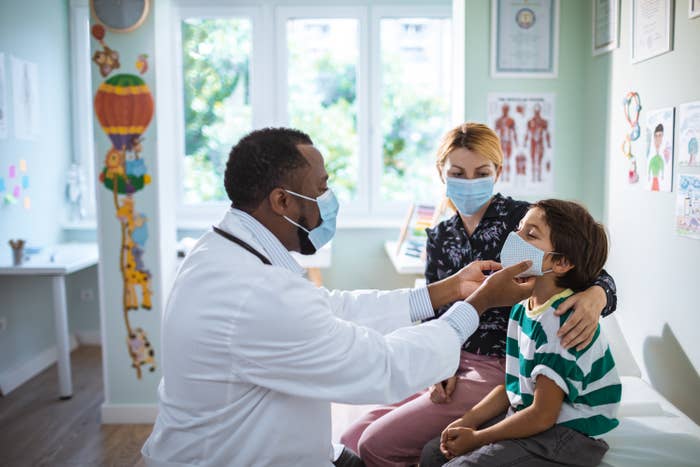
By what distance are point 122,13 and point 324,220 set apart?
192 centimetres

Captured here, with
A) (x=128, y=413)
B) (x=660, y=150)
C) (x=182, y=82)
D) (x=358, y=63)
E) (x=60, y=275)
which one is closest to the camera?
(x=660, y=150)

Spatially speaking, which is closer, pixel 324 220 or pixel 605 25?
pixel 324 220

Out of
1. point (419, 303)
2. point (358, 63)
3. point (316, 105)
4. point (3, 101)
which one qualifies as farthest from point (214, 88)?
point (419, 303)

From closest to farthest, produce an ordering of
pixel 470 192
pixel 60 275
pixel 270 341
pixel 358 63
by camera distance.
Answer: pixel 270 341
pixel 470 192
pixel 60 275
pixel 358 63

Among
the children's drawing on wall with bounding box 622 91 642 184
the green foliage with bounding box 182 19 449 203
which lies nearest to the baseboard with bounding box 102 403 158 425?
the green foliage with bounding box 182 19 449 203

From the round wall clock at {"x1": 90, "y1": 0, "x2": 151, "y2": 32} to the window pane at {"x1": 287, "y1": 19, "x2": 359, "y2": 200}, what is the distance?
1.45 metres

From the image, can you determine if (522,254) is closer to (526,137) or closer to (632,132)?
(632,132)

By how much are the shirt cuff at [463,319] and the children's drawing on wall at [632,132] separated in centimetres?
120

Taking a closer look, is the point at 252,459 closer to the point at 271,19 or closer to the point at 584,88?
the point at 584,88

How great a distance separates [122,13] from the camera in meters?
2.83

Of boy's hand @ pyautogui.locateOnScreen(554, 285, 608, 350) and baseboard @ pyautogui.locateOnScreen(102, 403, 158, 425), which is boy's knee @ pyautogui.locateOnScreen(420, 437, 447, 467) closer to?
boy's hand @ pyautogui.locateOnScreen(554, 285, 608, 350)

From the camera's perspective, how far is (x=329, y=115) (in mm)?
4219

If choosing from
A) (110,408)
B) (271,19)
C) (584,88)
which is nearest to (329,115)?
(271,19)

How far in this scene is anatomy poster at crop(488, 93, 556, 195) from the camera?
9.30 feet
